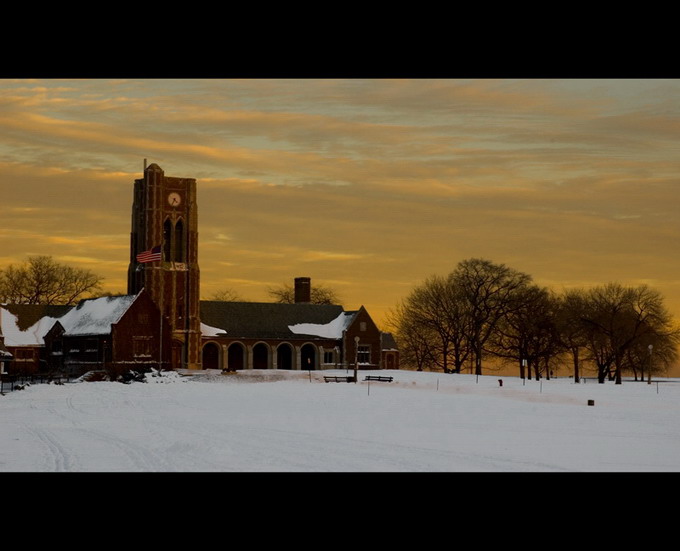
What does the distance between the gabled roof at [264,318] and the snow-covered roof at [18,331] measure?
15.5 metres

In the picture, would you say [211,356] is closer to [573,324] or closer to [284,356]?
[284,356]

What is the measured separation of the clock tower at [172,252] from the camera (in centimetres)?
9194

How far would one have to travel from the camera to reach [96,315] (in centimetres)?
8531

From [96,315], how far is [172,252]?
1184 centimetres

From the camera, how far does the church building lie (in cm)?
8356

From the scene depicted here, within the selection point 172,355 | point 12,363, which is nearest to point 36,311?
point 12,363

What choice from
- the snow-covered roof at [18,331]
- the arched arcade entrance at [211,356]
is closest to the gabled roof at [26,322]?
the snow-covered roof at [18,331]

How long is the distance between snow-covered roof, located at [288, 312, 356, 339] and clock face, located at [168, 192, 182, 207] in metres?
16.6

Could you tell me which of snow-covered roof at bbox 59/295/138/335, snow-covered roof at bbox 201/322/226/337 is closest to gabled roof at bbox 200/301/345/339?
snow-covered roof at bbox 201/322/226/337

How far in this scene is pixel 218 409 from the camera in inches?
1603

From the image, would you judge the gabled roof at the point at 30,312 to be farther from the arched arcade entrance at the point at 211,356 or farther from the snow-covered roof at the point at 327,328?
the snow-covered roof at the point at 327,328
